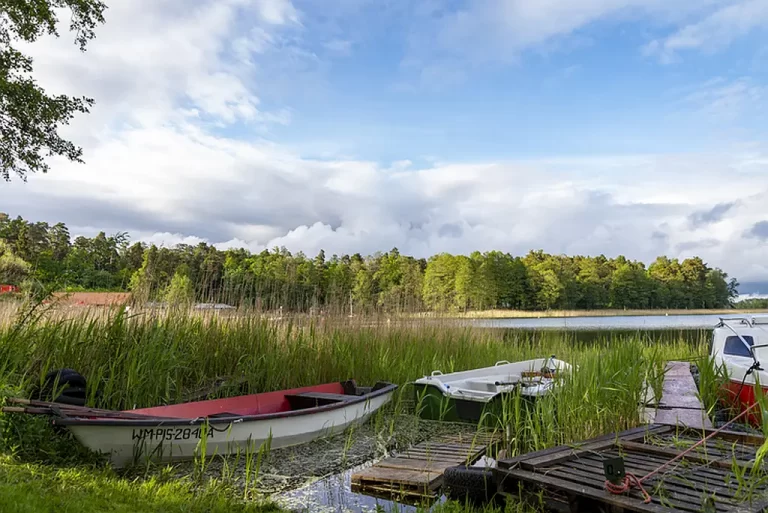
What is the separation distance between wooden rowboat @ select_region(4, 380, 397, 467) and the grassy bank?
246 mm

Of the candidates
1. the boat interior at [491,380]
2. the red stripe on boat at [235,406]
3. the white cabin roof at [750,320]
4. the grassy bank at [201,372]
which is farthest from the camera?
the white cabin roof at [750,320]

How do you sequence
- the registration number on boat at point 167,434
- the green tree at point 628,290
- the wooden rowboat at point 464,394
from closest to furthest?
the registration number on boat at point 167,434
the wooden rowboat at point 464,394
the green tree at point 628,290

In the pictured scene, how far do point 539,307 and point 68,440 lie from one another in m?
72.4

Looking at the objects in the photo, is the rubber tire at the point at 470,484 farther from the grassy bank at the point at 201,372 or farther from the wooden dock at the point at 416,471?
the grassy bank at the point at 201,372

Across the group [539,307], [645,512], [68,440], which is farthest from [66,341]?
[539,307]

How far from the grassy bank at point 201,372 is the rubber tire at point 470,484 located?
3.34ft

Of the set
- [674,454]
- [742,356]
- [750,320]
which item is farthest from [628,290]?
[674,454]

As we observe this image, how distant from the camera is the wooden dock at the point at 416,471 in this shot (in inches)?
184

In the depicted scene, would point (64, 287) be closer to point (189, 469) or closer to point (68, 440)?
point (68, 440)

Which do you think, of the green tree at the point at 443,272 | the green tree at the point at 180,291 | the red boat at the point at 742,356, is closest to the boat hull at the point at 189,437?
the green tree at the point at 180,291

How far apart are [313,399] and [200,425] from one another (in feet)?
7.33

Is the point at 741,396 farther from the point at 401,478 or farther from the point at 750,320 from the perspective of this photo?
the point at 401,478

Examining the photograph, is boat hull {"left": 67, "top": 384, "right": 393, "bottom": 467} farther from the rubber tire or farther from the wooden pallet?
the wooden pallet

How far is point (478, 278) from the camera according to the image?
6650 cm
